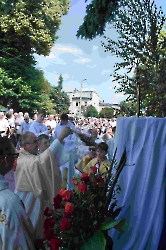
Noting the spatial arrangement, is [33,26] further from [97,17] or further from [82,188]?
[82,188]

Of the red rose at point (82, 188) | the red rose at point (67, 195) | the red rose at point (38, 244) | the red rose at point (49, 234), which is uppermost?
the red rose at point (82, 188)

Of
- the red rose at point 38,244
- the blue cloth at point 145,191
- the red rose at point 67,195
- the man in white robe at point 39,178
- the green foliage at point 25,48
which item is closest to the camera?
the red rose at point 38,244

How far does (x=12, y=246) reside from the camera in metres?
2.09

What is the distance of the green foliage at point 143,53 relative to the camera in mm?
4863

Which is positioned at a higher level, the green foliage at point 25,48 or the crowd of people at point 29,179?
the green foliage at point 25,48

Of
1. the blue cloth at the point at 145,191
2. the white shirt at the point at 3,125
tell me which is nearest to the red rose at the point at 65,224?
the blue cloth at the point at 145,191

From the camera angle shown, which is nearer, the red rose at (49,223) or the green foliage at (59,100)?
the red rose at (49,223)

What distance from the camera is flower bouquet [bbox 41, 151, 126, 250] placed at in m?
2.58

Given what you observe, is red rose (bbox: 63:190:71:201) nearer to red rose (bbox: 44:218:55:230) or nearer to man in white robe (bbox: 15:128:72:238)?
red rose (bbox: 44:218:55:230)

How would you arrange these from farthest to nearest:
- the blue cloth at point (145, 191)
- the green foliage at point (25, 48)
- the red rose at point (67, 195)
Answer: the green foliage at point (25, 48) → the blue cloth at point (145, 191) → the red rose at point (67, 195)

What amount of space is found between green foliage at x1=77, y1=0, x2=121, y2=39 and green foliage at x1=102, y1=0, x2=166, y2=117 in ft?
7.57

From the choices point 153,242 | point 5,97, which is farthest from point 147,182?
point 5,97

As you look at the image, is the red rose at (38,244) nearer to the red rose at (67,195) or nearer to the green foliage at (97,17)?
the red rose at (67,195)

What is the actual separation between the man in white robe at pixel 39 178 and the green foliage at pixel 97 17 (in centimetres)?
470
